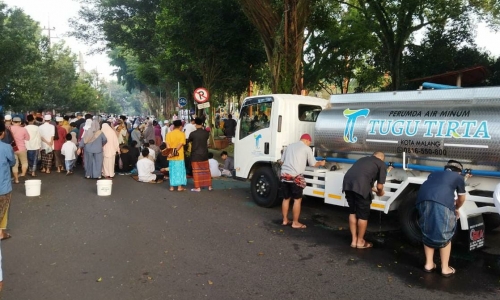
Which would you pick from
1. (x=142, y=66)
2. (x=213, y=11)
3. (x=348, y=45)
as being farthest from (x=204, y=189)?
(x=142, y=66)

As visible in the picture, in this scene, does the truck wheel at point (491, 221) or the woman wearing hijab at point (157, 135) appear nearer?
the truck wheel at point (491, 221)

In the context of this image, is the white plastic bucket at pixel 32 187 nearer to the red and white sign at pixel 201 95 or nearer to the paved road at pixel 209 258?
the paved road at pixel 209 258

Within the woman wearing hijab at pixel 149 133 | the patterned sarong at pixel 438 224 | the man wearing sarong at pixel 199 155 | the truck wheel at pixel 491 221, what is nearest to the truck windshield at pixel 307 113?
the man wearing sarong at pixel 199 155

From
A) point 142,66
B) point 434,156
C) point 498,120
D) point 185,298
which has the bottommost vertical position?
point 185,298

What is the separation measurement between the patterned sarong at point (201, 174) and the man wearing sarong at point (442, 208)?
237 inches

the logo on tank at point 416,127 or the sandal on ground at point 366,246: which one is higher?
the logo on tank at point 416,127

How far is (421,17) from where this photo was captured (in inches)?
754

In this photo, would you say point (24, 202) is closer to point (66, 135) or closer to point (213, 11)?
point (66, 135)

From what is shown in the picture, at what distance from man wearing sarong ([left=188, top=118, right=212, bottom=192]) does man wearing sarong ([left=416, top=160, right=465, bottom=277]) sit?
5.84 metres

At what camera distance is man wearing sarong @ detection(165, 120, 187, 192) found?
964 cm

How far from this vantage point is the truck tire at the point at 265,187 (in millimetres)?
8234

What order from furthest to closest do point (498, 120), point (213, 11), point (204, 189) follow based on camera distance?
point (213, 11) → point (204, 189) → point (498, 120)

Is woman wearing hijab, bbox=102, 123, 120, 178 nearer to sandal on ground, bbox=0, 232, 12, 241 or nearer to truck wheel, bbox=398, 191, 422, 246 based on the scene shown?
sandal on ground, bbox=0, 232, 12, 241

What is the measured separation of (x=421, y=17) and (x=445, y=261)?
17200 millimetres
